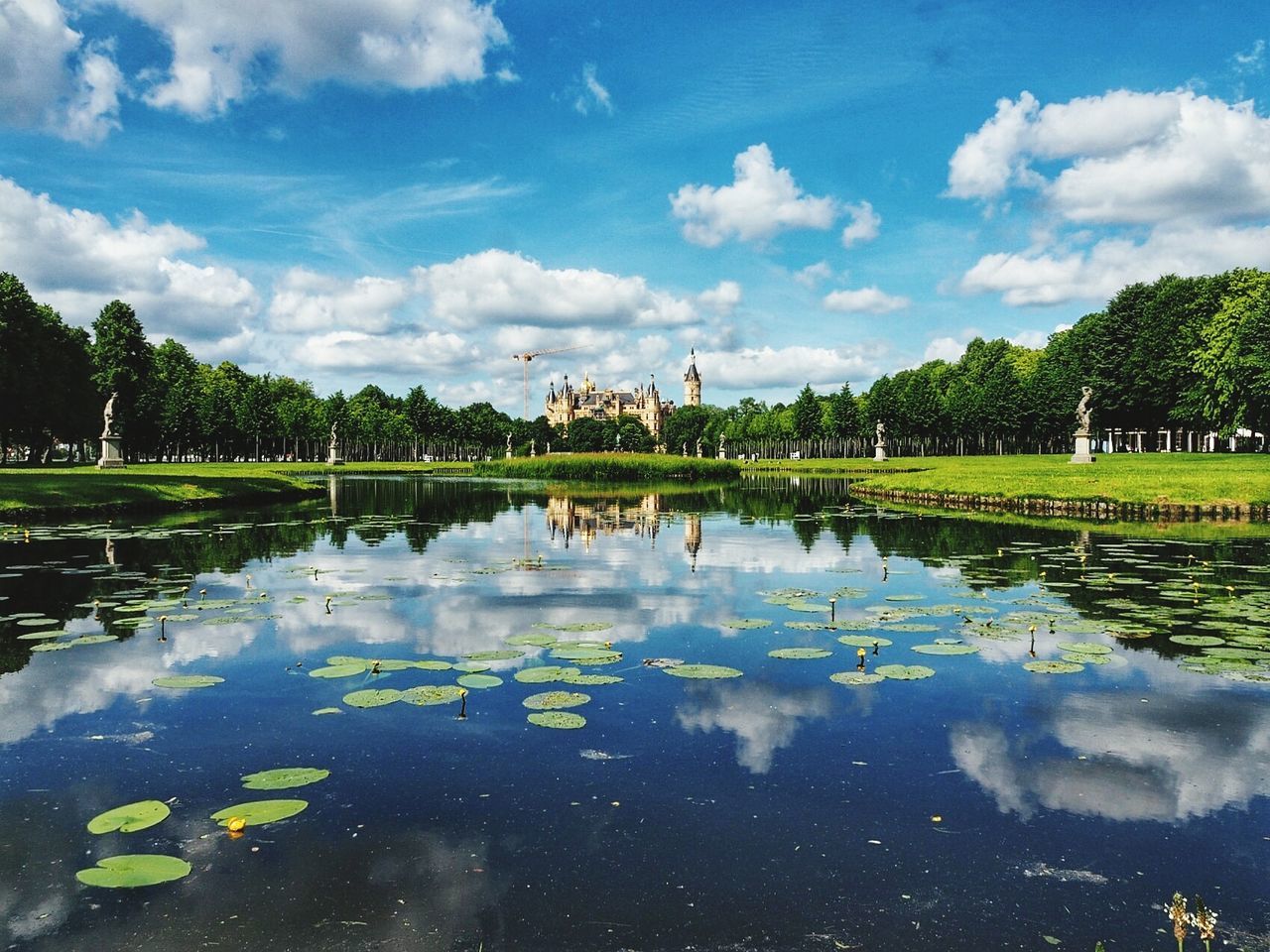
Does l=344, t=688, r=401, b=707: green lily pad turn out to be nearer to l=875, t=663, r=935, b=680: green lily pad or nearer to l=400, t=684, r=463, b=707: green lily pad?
l=400, t=684, r=463, b=707: green lily pad

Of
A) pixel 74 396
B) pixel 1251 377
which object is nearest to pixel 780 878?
pixel 1251 377

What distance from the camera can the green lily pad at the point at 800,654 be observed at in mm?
9359

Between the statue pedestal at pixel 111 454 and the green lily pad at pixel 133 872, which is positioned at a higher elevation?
the statue pedestal at pixel 111 454

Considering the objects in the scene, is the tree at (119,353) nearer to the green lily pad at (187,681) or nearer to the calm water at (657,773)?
the calm water at (657,773)

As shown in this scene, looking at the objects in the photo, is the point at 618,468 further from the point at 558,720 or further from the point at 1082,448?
the point at 558,720

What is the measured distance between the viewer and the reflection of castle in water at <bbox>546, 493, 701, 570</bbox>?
76.4ft

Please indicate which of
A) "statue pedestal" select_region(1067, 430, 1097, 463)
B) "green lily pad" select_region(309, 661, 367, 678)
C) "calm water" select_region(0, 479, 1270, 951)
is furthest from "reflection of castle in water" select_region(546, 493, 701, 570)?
"statue pedestal" select_region(1067, 430, 1097, 463)

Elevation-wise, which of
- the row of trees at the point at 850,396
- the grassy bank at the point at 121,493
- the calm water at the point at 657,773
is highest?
the row of trees at the point at 850,396

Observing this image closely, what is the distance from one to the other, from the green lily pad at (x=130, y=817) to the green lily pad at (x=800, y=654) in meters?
6.12

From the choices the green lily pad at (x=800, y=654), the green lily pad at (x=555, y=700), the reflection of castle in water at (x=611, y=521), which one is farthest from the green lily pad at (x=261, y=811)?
the reflection of castle in water at (x=611, y=521)

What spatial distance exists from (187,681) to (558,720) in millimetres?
3943

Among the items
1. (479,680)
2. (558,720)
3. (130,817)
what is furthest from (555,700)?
(130,817)

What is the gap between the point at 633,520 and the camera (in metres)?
28.7

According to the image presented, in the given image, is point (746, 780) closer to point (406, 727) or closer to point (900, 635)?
point (406, 727)
